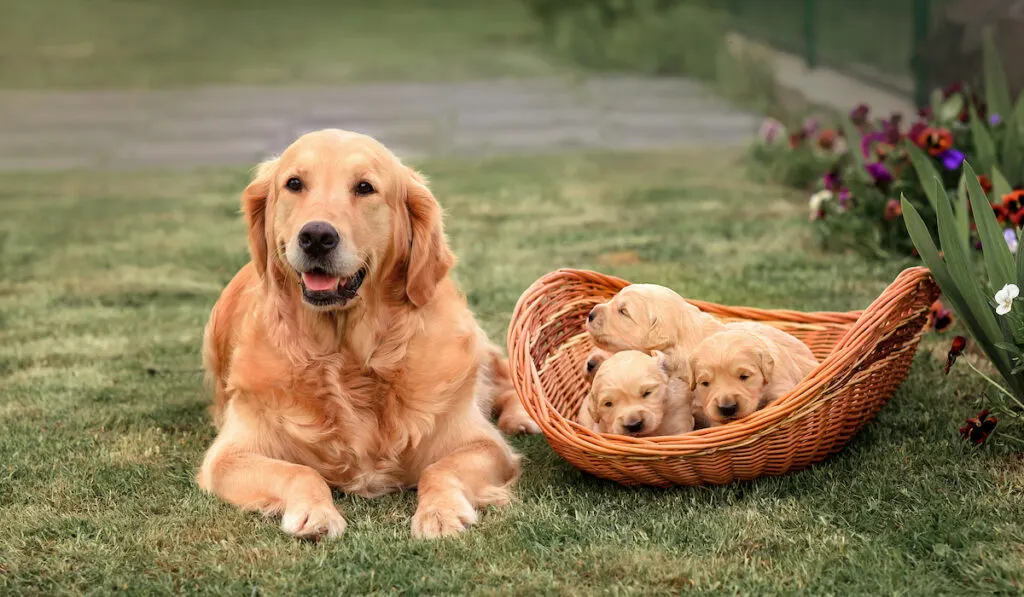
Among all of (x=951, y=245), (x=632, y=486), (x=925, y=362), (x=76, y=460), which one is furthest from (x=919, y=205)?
(x=76, y=460)

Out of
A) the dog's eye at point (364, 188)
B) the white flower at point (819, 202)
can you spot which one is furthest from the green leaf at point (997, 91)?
the dog's eye at point (364, 188)

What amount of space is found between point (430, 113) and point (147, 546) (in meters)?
9.12

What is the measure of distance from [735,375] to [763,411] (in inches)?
8.2

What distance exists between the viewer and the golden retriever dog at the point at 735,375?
3.16m

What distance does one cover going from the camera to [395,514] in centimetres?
318

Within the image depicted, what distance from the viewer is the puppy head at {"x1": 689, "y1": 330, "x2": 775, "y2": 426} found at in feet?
10.4

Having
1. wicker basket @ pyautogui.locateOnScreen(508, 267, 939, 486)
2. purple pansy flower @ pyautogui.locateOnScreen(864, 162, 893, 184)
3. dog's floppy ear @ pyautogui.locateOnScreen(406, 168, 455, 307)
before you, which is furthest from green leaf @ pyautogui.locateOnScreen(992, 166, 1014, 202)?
dog's floppy ear @ pyautogui.locateOnScreen(406, 168, 455, 307)

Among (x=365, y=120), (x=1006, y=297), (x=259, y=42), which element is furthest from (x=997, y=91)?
(x=259, y=42)

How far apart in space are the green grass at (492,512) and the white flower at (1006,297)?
1.47 feet

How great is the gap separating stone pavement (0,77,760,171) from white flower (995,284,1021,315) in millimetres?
6955

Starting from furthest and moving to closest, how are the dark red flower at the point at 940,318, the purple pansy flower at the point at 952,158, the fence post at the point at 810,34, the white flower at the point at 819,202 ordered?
the fence post at the point at 810,34 → the white flower at the point at 819,202 → the purple pansy flower at the point at 952,158 → the dark red flower at the point at 940,318

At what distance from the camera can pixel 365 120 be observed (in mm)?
11195

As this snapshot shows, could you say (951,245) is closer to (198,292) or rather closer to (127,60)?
(198,292)

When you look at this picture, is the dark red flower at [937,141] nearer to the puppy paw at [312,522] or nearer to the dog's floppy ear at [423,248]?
the dog's floppy ear at [423,248]
